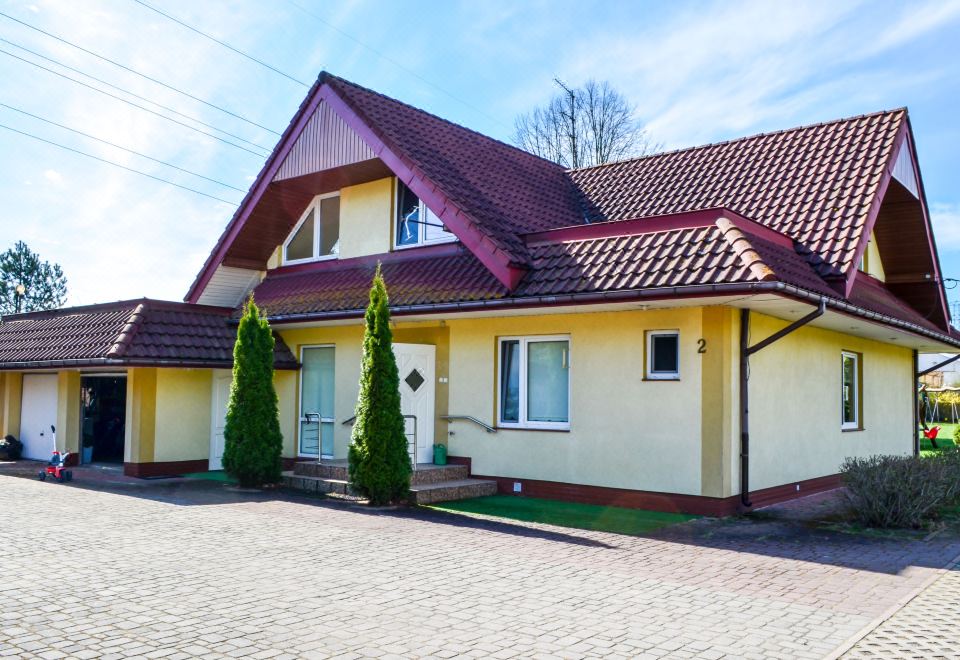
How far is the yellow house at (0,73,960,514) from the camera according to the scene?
11695 millimetres

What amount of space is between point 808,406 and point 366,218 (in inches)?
360

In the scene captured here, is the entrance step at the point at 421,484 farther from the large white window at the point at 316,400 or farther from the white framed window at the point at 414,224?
the white framed window at the point at 414,224

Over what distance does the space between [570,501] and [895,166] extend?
8.52 metres

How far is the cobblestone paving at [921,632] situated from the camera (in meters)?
5.69

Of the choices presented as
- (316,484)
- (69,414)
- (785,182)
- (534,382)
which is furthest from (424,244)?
(69,414)

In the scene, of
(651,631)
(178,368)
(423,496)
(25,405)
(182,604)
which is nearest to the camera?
(651,631)

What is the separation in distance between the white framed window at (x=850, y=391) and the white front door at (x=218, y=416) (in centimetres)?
1233

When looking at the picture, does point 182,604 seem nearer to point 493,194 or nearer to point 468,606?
point 468,606

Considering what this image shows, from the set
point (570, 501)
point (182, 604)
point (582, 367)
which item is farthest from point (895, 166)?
point (182, 604)

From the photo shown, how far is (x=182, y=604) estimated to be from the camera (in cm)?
662

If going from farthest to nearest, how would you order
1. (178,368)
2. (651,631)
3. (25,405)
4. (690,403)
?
(25,405) < (178,368) < (690,403) < (651,631)

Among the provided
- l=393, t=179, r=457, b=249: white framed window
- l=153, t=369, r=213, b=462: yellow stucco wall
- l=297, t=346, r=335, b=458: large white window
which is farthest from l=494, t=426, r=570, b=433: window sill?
l=153, t=369, r=213, b=462: yellow stucco wall

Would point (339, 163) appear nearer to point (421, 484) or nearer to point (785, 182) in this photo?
point (421, 484)

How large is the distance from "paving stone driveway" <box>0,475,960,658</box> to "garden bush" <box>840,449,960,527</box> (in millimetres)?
730
